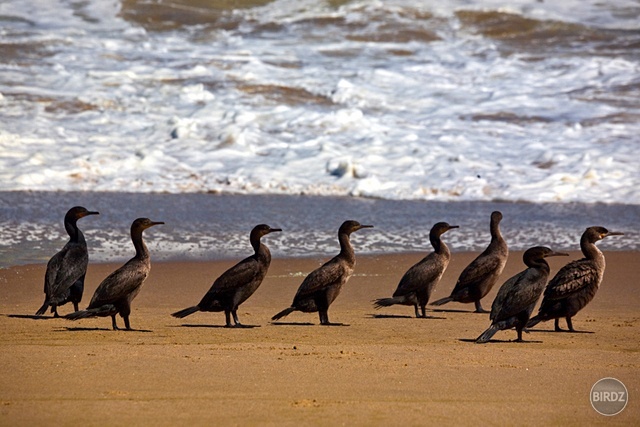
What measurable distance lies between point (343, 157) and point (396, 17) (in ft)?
45.9

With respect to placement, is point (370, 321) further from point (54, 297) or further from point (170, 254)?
point (170, 254)

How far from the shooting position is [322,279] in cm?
966

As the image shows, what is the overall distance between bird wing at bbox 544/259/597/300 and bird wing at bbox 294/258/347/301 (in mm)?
1875

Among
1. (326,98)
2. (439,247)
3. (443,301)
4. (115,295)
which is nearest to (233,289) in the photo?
(115,295)

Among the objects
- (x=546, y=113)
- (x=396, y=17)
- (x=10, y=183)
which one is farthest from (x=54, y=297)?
(x=396, y=17)

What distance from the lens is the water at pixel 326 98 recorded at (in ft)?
62.3

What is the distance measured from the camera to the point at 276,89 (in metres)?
25.4

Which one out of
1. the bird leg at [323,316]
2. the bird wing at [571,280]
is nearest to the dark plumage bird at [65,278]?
the bird leg at [323,316]

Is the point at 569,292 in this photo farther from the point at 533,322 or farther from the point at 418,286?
the point at 418,286

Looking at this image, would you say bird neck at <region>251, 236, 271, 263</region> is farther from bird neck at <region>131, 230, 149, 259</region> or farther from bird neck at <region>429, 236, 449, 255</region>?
bird neck at <region>429, 236, 449, 255</region>

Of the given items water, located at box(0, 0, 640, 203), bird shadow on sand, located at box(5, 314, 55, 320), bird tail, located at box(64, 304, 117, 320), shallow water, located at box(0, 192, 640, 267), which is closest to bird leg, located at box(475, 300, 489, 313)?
shallow water, located at box(0, 192, 640, 267)

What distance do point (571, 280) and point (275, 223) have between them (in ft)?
22.1

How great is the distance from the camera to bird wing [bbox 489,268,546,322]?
8.53 metres

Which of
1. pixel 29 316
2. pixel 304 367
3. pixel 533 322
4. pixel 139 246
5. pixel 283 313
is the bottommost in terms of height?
pixel 29 316
